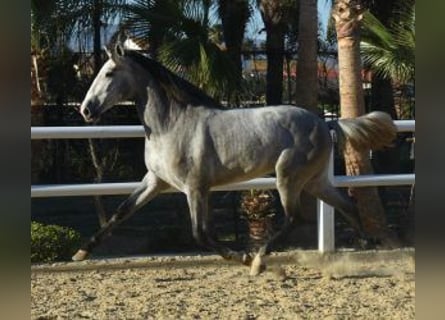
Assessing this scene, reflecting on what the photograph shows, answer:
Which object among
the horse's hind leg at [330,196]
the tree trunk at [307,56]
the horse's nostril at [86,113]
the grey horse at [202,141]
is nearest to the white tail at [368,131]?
the grey horse at [202,141]

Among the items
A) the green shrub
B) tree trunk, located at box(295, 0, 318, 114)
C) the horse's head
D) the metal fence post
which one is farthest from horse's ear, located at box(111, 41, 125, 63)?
tree trunk, located at box(295, 0, 318, 114)

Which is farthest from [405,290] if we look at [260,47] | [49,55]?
[260,47]

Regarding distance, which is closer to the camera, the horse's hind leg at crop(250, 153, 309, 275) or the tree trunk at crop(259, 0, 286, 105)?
the horse's hind leg at crop(250, 153, 309, 275)

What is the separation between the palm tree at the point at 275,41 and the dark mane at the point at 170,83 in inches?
199

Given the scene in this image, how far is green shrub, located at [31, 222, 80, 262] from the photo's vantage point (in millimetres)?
6574

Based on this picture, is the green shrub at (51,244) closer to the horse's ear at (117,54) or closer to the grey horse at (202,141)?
the grey horse at (202,141)

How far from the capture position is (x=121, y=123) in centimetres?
1070

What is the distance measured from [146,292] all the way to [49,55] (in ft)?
15.8

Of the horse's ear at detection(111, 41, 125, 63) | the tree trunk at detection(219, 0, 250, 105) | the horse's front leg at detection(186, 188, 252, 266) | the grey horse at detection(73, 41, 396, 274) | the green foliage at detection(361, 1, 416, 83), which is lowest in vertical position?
the horse's front leg at detection(186, 188, 252, 266)

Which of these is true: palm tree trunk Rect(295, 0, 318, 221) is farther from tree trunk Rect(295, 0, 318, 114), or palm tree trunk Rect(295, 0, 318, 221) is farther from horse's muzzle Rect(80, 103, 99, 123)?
horse's muzzle Rect(80, 103, 99, 123)

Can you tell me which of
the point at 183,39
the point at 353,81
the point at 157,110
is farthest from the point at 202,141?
the point at 183,39

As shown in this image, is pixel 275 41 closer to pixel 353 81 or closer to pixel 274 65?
pixel 274 65
